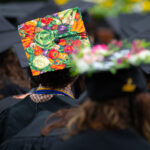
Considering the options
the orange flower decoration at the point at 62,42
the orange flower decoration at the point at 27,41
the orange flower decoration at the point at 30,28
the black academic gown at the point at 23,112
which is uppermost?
the orange flower decoration at the point at 30,28

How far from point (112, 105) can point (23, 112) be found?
0.97 m

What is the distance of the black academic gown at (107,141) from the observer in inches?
66.4

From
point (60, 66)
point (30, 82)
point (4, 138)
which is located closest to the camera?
point (4, 138)

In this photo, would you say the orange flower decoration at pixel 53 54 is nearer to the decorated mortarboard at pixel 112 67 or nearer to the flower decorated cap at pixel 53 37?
the flower decorated cap at pixel 53 37

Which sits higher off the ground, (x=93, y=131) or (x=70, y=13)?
(x=70, y=13)

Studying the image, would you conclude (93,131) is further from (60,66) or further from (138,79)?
(60,66)

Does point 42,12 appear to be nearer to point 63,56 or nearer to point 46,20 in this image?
point 46,20

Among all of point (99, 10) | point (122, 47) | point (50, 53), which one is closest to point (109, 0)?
point (99, 10)

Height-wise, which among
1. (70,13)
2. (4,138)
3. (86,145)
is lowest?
(4,138)

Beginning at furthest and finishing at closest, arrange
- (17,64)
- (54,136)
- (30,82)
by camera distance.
Result: 1. (17,64)
2. (30,82)
3. (54,136)

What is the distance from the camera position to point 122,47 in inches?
72.4

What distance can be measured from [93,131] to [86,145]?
0.09m

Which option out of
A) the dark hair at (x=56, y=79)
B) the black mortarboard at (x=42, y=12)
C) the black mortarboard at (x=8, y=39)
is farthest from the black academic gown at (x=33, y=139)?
the black mortarboard at (x=8, y=39)

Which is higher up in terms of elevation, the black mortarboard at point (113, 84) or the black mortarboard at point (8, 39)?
the black mortarboard at point (8, 39)
